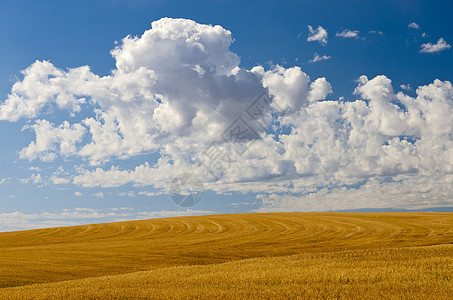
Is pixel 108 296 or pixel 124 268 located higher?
pixel 108 296

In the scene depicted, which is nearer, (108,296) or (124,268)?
(108,296)

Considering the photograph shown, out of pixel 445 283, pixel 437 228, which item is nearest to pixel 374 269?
pixel 445 283

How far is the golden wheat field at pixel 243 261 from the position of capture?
11180 millimetres

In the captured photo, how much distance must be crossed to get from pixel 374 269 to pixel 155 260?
17.2 metres

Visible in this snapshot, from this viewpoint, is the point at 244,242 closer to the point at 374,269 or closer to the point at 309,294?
the point at 374,269

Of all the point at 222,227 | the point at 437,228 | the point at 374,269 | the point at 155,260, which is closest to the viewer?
the point at 374,269

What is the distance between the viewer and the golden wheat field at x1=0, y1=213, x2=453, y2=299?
1118cm

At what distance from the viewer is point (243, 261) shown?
19.6 metres

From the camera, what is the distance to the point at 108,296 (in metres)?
11.0

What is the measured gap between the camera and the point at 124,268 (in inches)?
942

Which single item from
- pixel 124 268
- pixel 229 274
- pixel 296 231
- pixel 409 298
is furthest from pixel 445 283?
pixel 296 231

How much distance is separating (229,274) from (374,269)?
5.08m

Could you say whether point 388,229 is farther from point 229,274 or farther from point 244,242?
point 229,274

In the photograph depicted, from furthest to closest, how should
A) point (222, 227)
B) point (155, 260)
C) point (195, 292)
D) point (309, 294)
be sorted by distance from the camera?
1. point (222, 227)
2. point (155, 260)
3. point (195, 292)
4. point (309, 294)
